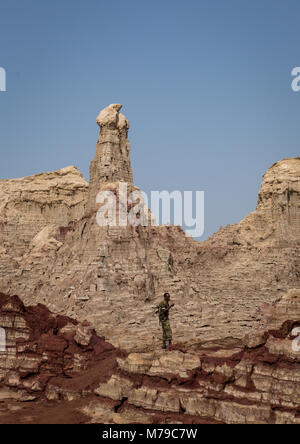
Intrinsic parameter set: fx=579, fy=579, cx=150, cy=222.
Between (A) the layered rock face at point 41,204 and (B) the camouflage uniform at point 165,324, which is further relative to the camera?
(A) the layered rock face at point 41,204

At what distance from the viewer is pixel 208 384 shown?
22.0 m

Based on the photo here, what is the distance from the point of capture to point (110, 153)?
52125mm

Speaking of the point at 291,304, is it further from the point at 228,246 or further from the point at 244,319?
the point at 228,246

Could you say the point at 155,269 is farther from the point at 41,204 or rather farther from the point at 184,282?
the point at 41,204

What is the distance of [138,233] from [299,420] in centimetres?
3100

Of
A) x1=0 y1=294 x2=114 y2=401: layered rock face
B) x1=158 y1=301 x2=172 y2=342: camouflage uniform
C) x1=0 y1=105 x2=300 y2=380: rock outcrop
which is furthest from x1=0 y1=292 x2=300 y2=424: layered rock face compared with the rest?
x1=0 y1=105 x2=300 y2=380: rock outcrop

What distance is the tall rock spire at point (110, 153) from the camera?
170ft

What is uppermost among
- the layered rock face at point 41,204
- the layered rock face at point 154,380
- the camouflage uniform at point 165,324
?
the layered rock face at point 41,204

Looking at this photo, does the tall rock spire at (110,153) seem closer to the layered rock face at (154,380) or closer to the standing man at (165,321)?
the layered rock face at (154,380)

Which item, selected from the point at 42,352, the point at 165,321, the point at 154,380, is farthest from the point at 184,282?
the point at 154,380

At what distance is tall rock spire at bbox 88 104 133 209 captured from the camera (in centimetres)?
5169

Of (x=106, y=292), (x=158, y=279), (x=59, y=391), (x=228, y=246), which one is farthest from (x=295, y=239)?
(x=59, y=391)

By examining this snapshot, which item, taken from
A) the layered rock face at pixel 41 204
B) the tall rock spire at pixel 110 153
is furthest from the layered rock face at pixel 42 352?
the layered rock face at pixel 41 204

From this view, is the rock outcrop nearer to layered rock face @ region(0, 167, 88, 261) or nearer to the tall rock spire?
the tall rock spire
